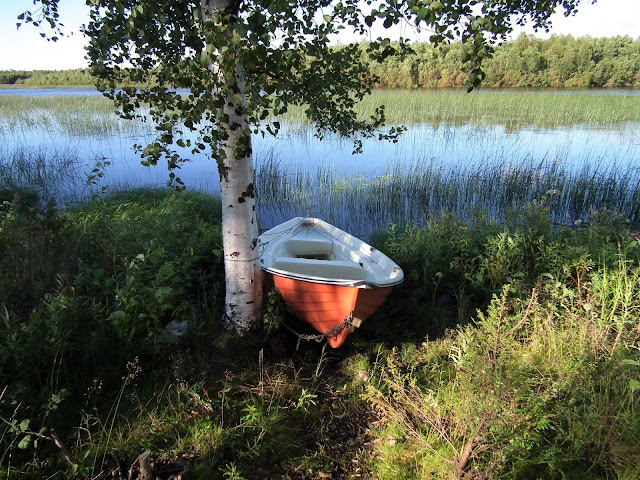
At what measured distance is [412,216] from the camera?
8461 mm

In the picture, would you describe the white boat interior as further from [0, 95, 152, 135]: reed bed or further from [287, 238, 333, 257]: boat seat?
[0, 95, 152, 135]: reed bed

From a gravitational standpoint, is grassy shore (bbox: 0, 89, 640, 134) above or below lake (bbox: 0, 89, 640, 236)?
above

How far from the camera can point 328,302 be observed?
3.53 metres

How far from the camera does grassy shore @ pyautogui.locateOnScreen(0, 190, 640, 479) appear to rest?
221 cm

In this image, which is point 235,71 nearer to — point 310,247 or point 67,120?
point 310,247

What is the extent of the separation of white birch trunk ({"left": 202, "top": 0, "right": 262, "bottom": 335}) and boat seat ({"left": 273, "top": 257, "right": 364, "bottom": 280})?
757mm

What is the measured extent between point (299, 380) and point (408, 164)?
875 centimetres

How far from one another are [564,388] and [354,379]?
1.48m

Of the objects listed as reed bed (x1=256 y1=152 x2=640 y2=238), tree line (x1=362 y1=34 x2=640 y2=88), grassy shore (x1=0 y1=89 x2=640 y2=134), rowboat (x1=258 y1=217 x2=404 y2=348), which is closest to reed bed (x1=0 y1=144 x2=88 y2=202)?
reed bed (x1=256 y1=152 x2=640 y2=238)

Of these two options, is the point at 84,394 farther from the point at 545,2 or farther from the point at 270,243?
the point at 545,2

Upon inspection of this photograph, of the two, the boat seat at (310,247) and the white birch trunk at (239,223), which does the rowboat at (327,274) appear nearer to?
the boat seat at (310,247)

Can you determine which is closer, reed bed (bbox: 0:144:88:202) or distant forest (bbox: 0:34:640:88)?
reed bed (bbox: 0:144:88:202)

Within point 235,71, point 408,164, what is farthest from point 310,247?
point 408,164

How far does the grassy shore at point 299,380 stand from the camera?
2.21m
